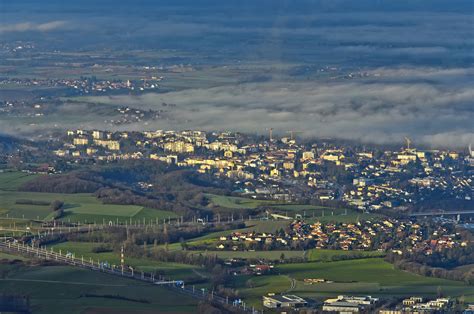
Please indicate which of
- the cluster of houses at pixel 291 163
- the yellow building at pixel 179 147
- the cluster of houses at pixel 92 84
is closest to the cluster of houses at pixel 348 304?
the cluster of houses at pixel 291 163

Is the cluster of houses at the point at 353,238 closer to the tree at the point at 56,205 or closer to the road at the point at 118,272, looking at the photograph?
the road at the point at 118,272

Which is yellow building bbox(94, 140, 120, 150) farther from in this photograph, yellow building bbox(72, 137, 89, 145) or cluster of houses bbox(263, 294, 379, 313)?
cluster of houses bbox(263, 294, 379, 313)

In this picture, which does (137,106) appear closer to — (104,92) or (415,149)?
(104,92)

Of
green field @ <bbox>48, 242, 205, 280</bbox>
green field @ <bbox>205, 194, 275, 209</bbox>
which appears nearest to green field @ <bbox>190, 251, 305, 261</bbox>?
green field @ <bbox>48, 242, 205, 280</bbox>

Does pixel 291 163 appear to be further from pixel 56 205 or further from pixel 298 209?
pixel 56 205

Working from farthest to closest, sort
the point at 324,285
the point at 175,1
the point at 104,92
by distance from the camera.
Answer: the point at 175,1 < the point at 104,92 < the point at 324,285

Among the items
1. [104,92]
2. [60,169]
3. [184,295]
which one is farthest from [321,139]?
[184,295]

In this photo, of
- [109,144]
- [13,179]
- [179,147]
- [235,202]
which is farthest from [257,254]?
[109,144]
